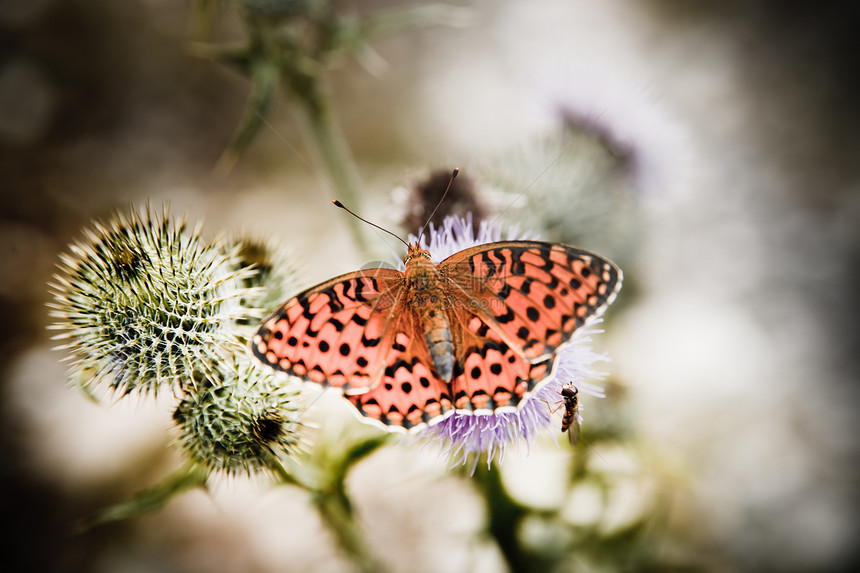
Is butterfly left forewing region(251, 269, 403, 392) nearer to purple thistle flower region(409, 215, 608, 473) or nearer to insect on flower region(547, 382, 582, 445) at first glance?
purple thistle flower region(409, 215, 608, 473)

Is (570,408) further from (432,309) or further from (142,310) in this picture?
(142,310)

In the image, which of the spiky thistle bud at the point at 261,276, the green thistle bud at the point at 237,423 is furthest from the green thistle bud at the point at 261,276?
the green thistle bud at the point at 237,423

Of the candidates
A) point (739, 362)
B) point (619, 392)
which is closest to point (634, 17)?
point (739, 362)

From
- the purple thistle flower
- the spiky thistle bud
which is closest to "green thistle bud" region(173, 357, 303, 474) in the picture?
the spiky thistle bud

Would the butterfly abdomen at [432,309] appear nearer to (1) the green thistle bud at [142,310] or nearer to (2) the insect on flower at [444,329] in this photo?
(2) the insect on flower at [444,329]

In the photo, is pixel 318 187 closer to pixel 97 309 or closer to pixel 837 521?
pixel 97 309
